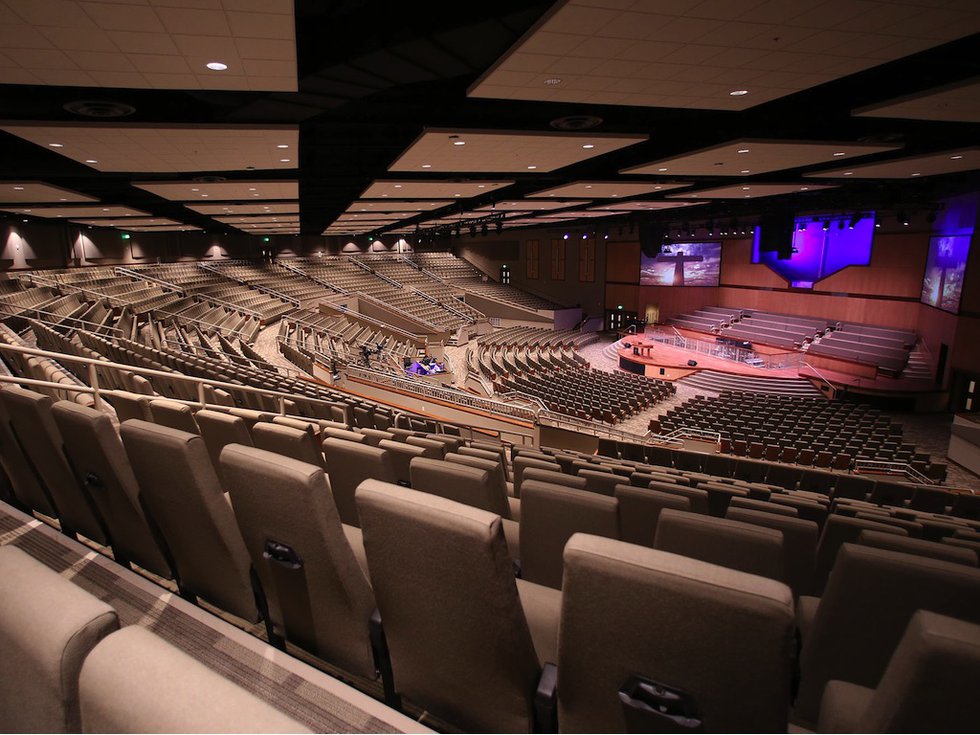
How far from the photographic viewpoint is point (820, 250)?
65.5 feet

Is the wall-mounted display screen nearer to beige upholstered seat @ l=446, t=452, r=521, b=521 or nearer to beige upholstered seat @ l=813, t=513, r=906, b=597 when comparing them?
beige upholstered seat @ l=813, t=513, r=906, b=597

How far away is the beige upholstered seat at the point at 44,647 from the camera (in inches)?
32.5

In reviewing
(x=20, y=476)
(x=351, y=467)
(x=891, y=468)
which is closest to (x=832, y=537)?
(x=351, y=467)

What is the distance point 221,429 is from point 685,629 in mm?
2617

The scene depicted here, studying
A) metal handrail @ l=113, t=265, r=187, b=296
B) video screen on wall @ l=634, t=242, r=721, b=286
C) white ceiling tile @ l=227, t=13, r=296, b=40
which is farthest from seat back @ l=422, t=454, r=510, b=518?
video screen on wall @ l=634, t=242, r=721, b=286

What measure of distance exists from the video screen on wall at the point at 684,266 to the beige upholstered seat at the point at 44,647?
2455 centimetres

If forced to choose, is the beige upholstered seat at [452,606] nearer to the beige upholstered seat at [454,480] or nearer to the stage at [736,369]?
the beige upholstered seat at [454,480]

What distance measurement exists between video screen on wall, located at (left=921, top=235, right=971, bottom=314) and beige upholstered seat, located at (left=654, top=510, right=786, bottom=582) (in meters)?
16.8

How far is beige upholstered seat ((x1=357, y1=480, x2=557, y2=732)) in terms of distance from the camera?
3.84ft

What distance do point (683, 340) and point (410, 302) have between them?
1459cm

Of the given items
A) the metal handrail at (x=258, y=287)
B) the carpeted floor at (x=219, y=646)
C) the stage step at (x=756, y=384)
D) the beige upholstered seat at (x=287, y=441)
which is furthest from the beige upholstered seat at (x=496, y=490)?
the metal handrail at (x=258, y=287)

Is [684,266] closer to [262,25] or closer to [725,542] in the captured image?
[262,25]

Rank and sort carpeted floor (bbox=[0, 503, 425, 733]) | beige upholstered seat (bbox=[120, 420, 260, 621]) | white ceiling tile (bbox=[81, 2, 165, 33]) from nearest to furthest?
1. carpeted floor (bbox=[0, 503, 425, 733])
2. beige upholstered seat (bbox=[120, 420, 260, 621])
3. white ceiling tile (bbox=[81, 2, 165, 33])

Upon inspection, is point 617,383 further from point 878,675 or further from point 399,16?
point 878,675
